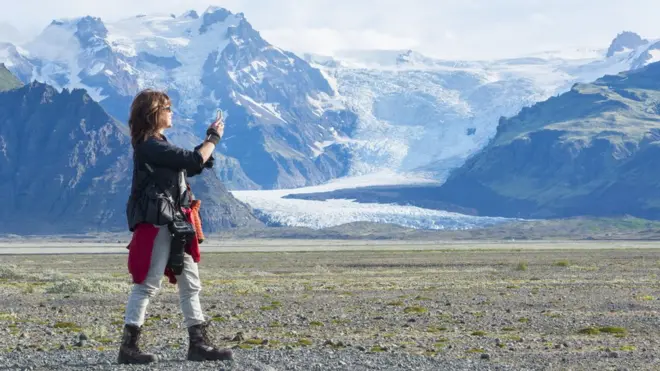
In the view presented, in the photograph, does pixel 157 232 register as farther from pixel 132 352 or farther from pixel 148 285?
pixel 132 352

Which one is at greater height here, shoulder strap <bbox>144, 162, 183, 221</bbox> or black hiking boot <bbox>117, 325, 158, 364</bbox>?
shoulder strap <bbox>144, 162, 183, 221</bbox>

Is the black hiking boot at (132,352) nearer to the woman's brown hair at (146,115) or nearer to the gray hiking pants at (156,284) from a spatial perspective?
the gray hiking pants at (156,284)

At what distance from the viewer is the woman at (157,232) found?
14766mm

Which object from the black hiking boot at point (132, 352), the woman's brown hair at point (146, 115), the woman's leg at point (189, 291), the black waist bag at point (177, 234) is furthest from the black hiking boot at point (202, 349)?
the woman's brown hair at point (146, 115)

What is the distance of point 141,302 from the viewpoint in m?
14.9

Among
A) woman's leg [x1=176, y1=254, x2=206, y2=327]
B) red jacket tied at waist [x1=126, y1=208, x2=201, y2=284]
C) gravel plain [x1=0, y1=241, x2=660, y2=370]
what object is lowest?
gravel plain [x1=0, y1=241, x2=660, y2=370]

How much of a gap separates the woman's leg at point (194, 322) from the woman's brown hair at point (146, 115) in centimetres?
165

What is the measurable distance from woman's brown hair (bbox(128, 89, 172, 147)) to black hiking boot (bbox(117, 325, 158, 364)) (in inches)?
94.5

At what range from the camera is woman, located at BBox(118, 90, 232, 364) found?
14.8 m

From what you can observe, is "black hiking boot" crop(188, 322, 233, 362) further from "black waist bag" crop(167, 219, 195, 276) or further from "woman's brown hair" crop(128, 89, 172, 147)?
"woman's brown hair" crop(128, 89, 172, 147)

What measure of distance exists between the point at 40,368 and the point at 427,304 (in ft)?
57.7

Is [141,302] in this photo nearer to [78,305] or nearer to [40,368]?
[40,368]

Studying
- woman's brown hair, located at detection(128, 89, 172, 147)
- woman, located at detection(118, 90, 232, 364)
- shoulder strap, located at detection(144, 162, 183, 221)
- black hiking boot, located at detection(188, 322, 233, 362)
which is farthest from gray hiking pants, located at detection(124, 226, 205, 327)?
woman's brown hair, located at detection(128, 89, 172, 147)

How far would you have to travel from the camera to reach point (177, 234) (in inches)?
582
